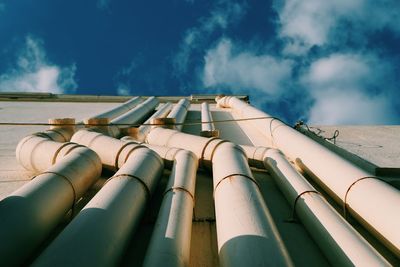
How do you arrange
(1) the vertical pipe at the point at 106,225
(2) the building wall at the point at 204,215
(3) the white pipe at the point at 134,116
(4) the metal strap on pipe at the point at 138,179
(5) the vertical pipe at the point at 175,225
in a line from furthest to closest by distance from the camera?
(3) the white pipe at the point at 134,116
(4) the metal strap on pipe at the point at 138,179
(2) the building wall at the point at 204,215
(5) the vertical pipe at the point at 175,225
(1) the vertical pipe at the point at 106,225

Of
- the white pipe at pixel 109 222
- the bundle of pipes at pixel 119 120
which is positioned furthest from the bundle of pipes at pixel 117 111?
the white pipe at pixel 109 222

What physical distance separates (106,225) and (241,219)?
144cm

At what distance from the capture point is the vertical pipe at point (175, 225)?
3181 mm

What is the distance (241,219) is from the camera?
3609 millimetres

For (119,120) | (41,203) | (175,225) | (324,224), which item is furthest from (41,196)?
(119,120)

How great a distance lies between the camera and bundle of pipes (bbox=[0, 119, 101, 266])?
338 centimetres

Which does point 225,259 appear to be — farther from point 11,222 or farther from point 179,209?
point 11,222

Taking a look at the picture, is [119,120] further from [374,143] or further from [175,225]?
[374,143]

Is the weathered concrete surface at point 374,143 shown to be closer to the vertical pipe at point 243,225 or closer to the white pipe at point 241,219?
the white pipe at point 241,219

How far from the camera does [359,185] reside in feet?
14.9

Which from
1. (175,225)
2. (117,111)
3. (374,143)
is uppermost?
(117,111)

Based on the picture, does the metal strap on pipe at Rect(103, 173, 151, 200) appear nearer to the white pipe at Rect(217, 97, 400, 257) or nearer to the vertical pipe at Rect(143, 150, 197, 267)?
the vertical pipe at Rect(143, 150, 197, 267)

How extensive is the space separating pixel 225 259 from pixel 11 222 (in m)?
2.23

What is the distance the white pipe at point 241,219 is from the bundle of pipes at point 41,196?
204cm
